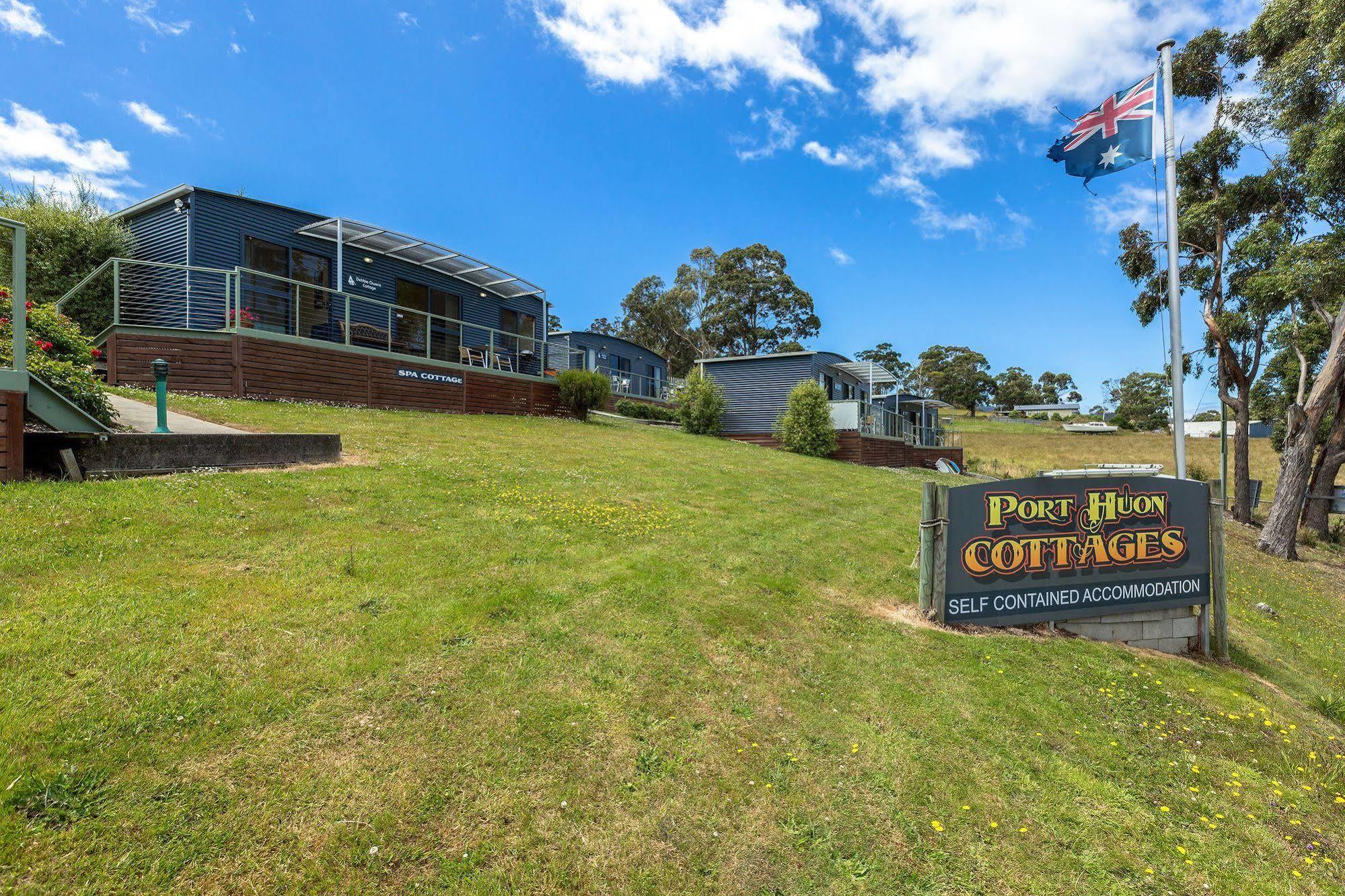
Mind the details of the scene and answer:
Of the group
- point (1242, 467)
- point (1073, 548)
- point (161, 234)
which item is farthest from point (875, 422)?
point (161, 234)

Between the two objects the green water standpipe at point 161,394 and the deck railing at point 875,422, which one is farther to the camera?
the deck railing at point 875,422

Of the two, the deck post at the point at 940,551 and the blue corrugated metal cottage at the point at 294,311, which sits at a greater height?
the blue corrugated metal cottage at the point at 294,311

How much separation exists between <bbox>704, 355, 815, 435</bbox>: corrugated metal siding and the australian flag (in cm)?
1566

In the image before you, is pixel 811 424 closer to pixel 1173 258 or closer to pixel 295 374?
pixel 1173 258

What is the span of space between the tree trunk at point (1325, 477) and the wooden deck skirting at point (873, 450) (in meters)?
13.3

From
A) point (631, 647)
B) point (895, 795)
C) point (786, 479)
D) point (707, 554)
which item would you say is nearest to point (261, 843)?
point (631, 647)

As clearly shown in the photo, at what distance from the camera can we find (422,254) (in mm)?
18578

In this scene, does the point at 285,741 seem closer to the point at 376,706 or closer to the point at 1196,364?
the point at 376,706

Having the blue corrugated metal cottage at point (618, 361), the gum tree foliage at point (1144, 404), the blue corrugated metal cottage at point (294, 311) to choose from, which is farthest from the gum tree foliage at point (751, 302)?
the gum tree foliage at point (1144, 404)

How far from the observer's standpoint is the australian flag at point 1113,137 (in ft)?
32.1

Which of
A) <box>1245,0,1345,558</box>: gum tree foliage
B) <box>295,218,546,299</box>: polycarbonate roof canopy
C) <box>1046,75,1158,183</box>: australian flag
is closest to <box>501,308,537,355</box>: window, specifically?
<box>295,218,546,299</box>: polycarbonate roof canopy

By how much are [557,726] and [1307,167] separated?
2292 cm

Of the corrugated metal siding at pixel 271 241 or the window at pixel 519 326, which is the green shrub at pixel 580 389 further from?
the corrugated metal siding at pixel 271 241

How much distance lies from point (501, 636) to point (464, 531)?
7.18ft
